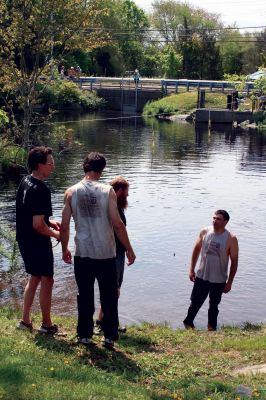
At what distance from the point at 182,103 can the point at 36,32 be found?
42692 mm

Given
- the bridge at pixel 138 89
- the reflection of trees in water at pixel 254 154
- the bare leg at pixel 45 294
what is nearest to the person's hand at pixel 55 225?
the bare leg at pixel 45 294

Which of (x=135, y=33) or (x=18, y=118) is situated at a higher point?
(x=135, y=33)

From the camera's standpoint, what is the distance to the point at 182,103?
58719 mm

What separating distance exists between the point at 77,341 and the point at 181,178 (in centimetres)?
1851

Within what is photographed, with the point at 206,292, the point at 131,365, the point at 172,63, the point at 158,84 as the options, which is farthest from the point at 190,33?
the point at 131,365

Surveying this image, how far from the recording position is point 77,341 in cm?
704

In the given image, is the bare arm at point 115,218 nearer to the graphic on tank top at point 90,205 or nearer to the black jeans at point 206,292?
the graphic on tank top at point 90,205

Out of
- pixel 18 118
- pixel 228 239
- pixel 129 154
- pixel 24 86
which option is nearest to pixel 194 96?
pixel 18 118

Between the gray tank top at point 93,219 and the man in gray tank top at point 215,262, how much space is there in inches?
102

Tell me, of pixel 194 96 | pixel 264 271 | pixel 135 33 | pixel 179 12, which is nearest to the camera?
pixel 264 271

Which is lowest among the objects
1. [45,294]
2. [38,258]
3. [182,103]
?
[45,294]

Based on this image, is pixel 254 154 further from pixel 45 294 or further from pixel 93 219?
pixel 93 219

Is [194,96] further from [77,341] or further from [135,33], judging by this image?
[77,341]

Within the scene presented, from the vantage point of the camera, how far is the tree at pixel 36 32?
638 inches
